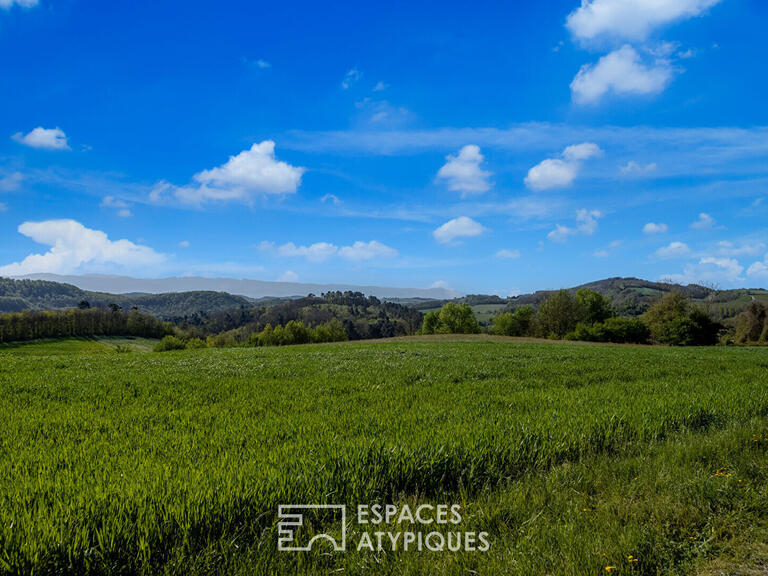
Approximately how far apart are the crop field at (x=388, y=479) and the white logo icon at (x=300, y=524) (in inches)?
3.2

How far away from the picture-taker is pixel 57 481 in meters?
4.52

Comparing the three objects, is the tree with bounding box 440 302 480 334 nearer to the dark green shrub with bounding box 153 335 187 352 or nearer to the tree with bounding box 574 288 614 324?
the tree with bounding box 574 288 614 324

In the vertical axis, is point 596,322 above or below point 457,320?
above

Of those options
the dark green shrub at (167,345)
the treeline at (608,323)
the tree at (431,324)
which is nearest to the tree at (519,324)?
the treeline at (608,323)

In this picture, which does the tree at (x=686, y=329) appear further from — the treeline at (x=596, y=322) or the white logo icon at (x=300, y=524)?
the white logo icon at (x=300, y=524)

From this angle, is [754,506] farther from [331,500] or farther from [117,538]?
[117,538]

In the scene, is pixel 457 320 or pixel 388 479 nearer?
pixel 388 479

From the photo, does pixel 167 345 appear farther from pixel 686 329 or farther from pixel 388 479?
pixel 686 329

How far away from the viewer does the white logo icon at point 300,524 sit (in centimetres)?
366

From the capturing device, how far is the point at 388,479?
4906 mm

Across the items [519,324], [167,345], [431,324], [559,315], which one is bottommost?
[167,345]

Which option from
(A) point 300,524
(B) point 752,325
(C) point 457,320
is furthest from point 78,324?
(B) point 752,325

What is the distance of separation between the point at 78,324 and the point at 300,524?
153 m

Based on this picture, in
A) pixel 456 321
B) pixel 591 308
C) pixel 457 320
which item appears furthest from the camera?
pixel 457 320
